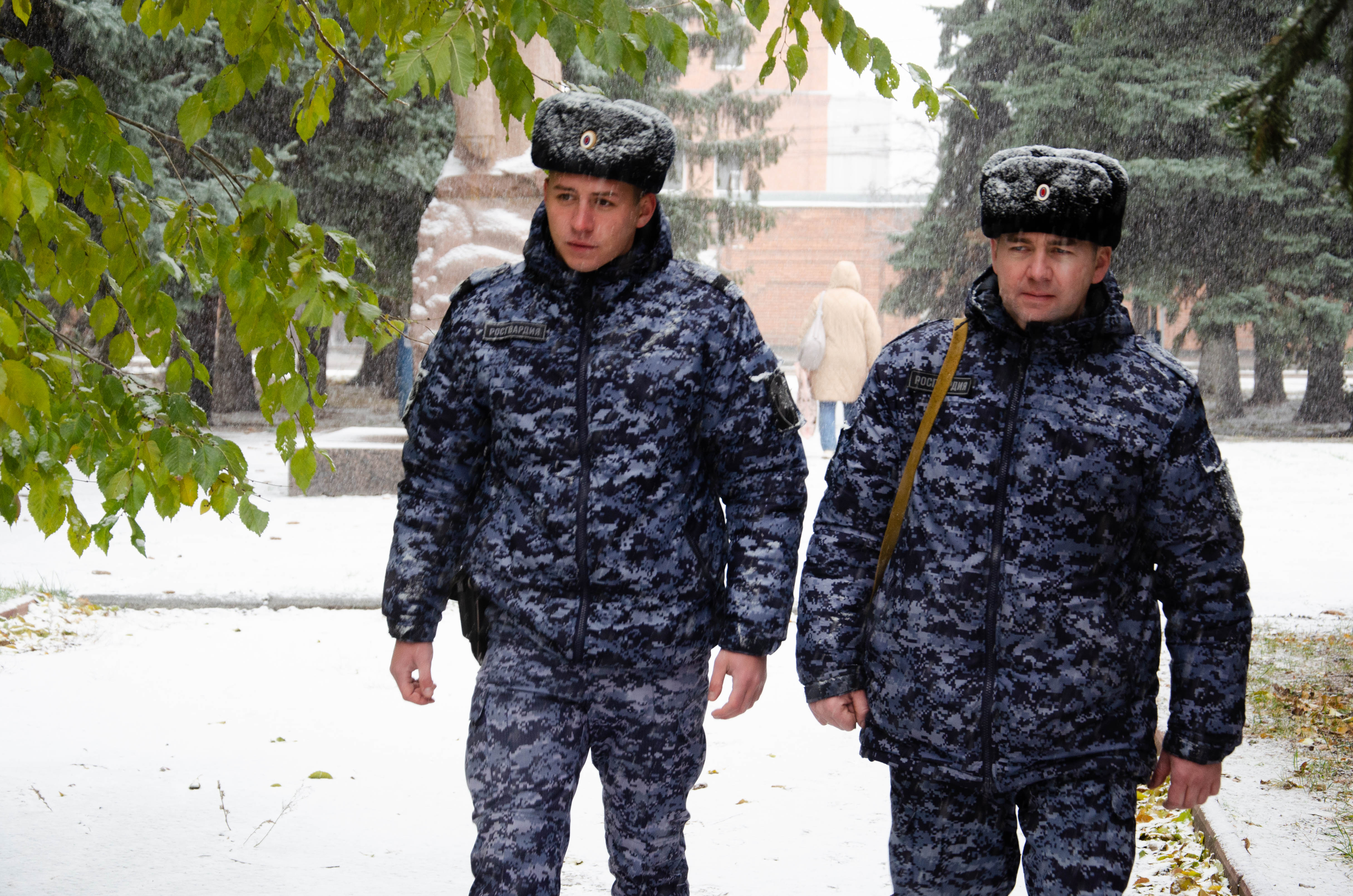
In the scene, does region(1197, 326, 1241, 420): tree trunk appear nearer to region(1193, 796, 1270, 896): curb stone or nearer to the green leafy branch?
region(1193, 796, 1270, 896): curb stone

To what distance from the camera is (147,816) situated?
436cm

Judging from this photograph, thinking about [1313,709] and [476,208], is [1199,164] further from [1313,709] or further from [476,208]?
[1313,709]

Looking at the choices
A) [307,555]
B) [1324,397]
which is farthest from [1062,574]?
[1324,397]

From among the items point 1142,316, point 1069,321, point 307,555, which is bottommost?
point 1142,316

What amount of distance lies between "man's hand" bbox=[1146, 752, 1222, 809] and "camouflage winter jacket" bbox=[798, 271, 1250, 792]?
2 cm

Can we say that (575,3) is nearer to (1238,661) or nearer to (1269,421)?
(1238,661)

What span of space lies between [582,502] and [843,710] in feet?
2.16

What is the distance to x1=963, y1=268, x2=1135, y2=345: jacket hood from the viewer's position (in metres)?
2.56

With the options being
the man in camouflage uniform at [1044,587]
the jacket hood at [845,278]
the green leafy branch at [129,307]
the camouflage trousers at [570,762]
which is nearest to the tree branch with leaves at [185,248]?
the green leafy branch at [129,307]

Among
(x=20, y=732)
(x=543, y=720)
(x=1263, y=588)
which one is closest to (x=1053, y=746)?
(x=543, y=720)

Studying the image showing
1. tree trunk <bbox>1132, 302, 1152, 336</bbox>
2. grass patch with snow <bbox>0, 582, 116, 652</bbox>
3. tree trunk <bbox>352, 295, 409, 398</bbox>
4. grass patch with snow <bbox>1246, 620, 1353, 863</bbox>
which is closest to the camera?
grass patch with snow <bbox>1246, 620, 1353, 863</bbox>

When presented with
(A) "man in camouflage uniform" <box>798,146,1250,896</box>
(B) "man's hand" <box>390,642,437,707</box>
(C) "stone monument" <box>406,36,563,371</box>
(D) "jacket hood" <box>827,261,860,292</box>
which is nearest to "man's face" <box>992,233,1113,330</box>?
(A) "man in camouflage uniform" <box>798,146,1250,896</box>

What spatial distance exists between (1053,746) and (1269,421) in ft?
64.7

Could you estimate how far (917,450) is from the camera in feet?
8.59
